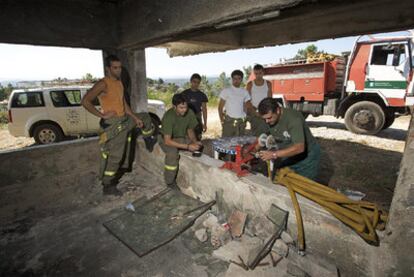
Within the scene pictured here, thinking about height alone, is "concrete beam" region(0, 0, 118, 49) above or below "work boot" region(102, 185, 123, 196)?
above

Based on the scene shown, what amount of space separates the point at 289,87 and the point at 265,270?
845cm

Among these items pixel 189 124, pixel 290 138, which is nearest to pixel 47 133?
pixel 189 124

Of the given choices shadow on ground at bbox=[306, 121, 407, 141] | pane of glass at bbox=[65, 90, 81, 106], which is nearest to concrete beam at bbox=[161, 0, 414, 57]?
pane of glass at bbox=[65, 90, 81, 106]

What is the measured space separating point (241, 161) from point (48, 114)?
6.72 meters

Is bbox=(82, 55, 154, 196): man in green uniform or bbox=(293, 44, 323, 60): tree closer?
bbox=(82, 55, 154, 196): man in green uniform

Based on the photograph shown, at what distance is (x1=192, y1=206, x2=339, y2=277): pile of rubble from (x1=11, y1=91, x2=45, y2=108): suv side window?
260 inches

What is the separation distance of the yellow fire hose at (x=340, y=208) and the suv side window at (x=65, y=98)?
275 inches

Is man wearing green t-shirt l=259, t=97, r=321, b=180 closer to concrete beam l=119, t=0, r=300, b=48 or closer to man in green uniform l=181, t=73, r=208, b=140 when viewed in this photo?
concrete beam l=119, t=0, r=300, b=48

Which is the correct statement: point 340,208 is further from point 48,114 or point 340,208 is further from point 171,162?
point 48,114

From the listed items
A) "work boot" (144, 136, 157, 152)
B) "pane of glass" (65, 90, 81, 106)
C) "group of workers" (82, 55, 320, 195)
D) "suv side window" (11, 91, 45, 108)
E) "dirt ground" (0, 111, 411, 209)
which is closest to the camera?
"group of workers" (82, 55, 320, 195)

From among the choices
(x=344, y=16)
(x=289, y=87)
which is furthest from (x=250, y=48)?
(x=289, y=87)

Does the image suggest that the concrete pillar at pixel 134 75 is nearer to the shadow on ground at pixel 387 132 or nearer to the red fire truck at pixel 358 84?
the red fire truck at pixel 358 84

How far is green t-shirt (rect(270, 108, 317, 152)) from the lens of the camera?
269 centimetres

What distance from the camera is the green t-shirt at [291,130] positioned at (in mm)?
2695
